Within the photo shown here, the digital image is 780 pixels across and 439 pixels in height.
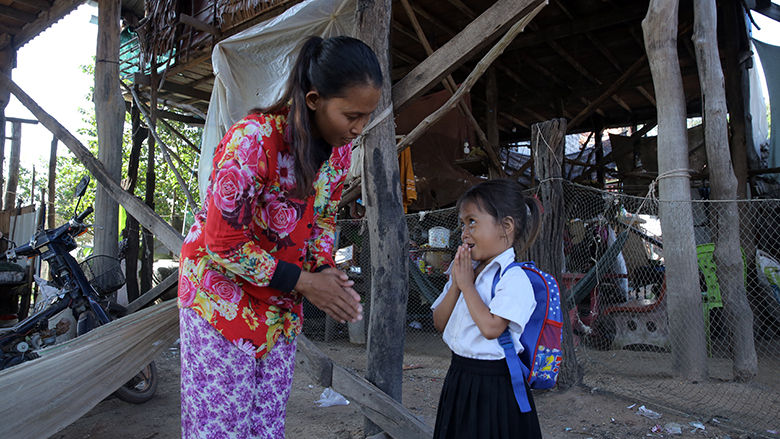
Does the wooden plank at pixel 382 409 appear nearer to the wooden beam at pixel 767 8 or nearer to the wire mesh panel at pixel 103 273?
the wire mesh panel at pixel 103 273

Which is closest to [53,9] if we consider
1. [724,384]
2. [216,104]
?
[216,104]

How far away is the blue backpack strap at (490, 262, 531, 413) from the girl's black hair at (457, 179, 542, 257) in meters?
0.22

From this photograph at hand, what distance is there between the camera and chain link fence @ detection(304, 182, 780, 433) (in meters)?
3.31

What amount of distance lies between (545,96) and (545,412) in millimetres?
4977

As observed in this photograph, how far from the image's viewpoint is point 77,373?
1899mm

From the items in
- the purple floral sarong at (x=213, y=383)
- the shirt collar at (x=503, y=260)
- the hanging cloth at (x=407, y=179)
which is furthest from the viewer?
the hanging cloth at (x=407, y=179)

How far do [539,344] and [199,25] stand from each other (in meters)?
4.33

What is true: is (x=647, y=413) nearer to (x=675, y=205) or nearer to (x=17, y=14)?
(x=675, y=205)

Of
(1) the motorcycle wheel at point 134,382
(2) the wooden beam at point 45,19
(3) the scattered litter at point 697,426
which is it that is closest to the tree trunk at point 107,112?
(2) the wooden beam at point 45,19

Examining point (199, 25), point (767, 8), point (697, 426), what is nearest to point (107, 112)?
point (199, 25)

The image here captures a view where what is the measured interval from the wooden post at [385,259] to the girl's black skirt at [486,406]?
2.32ft

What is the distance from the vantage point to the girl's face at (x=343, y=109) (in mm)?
1143

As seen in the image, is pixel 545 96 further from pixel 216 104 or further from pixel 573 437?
pixel 573 437

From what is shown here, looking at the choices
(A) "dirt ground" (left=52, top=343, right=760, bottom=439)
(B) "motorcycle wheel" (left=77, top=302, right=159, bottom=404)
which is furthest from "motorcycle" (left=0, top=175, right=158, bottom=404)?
(A) "dirt ground" (left=52, top=343, right=760, bottom=439)
